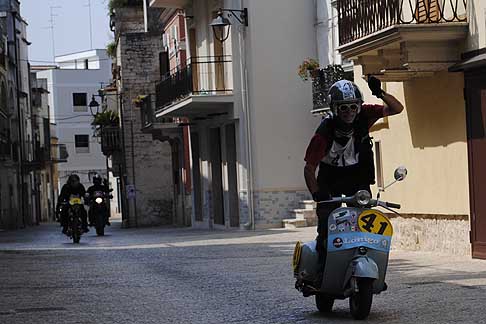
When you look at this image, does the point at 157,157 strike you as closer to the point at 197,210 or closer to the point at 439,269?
the point at 197,210

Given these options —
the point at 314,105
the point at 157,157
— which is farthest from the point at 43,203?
the point at 314,105

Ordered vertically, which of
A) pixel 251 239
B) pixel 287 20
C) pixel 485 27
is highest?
pixel 287 20

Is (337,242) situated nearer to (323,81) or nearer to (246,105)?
(323,81)

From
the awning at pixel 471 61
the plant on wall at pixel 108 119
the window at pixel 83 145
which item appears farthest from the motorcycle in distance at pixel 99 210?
the window at pixel 83 145

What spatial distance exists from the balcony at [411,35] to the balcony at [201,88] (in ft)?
50.2

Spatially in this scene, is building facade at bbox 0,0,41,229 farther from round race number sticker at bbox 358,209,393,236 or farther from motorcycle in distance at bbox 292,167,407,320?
round race number sticker at bbox 358,209,393,236

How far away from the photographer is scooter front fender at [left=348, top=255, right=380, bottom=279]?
9.46 metres

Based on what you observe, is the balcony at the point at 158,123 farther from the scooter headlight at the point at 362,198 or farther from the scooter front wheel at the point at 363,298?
the scooter front wheel at the point at 363,298

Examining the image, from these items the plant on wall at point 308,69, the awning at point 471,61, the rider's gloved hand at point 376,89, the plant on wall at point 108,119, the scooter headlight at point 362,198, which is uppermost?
the plant on wall at point 108,119

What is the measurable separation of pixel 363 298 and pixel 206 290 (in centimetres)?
417

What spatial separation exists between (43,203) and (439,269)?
7649 cm

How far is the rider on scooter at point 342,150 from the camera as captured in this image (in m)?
10.1

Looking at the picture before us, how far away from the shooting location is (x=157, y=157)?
5303cm

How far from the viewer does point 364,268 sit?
31.2ft
